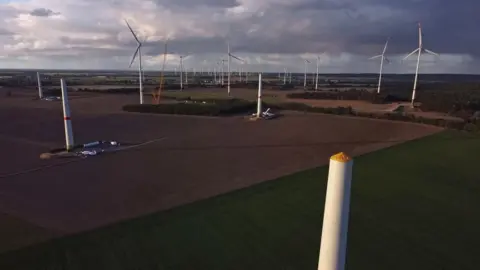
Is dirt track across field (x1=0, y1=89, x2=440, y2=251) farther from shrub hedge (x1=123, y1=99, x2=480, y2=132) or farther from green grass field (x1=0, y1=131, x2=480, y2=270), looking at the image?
shrub hedge (x1=123, y1=99, x2=480, y2=132)

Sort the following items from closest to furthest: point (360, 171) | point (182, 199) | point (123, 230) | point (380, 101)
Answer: point (123, 230) < point (182, 199) < point (360, 171) < point (380, 101)

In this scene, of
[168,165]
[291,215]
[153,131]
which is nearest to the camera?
[291,215]

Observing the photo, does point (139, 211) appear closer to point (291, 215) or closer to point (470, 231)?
point (291, 215)

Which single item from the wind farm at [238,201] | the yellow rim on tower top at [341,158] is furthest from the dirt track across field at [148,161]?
the yellow rim on tower top at [341,158]

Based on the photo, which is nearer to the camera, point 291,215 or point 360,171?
point 291,215

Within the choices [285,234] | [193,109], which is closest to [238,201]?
[285,234]

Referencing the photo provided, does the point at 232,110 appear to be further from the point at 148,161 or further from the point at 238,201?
the point at 238,201

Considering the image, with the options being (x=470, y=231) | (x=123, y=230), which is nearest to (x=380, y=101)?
(x=470, y=231)

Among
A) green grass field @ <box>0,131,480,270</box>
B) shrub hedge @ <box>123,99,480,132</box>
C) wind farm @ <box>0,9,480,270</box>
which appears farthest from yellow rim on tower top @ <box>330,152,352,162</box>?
shrub hedge @ <box>123,99,480,132</box>
